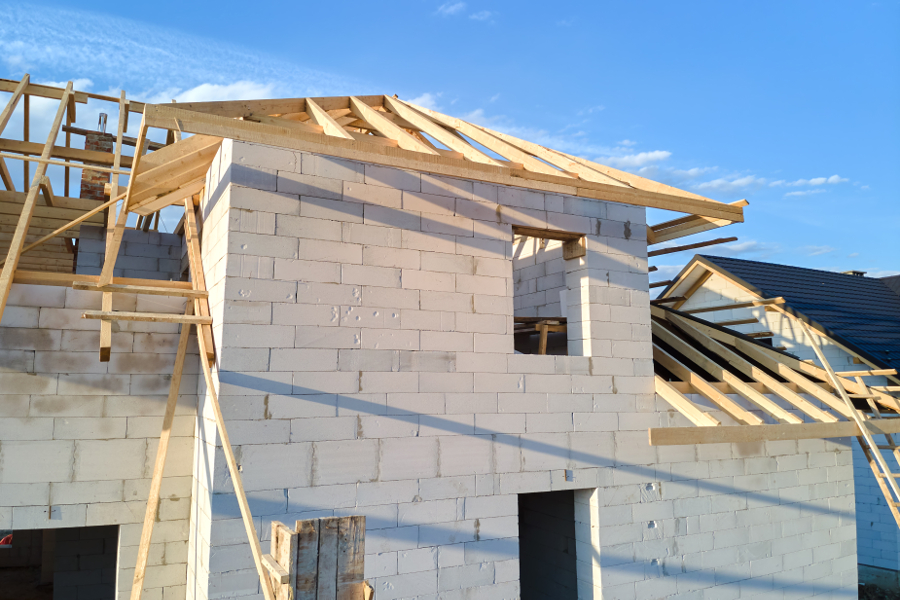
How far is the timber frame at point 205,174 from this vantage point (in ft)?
16.6

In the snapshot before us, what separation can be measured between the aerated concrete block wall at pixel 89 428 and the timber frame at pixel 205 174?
395 mm

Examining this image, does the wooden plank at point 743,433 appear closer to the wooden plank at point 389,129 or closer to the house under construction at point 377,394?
the house under construction at point 377,394

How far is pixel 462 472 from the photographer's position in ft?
18.5

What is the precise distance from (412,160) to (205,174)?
2386 mm

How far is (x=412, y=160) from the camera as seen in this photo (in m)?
5.72

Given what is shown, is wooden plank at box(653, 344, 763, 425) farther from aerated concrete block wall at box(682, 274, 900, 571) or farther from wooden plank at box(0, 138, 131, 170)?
wooden plank at box(0, 138, 131, 170)

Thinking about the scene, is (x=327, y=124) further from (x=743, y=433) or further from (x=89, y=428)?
(x=743, y=433)

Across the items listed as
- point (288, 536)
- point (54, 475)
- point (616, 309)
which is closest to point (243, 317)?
point (54, 475)

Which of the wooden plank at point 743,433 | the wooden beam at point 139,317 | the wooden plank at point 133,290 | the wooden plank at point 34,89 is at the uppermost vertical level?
the wooden plank at point 34,89

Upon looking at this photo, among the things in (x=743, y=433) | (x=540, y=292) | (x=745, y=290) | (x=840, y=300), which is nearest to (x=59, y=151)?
(x=540, y=292)

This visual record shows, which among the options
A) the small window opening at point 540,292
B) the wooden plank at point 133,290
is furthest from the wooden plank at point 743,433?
the wooden plank at point 133,290

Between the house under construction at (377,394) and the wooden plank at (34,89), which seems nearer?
the house under construction at (377,394)

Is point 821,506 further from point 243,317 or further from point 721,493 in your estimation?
point 243,317

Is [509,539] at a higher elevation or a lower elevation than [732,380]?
lower
